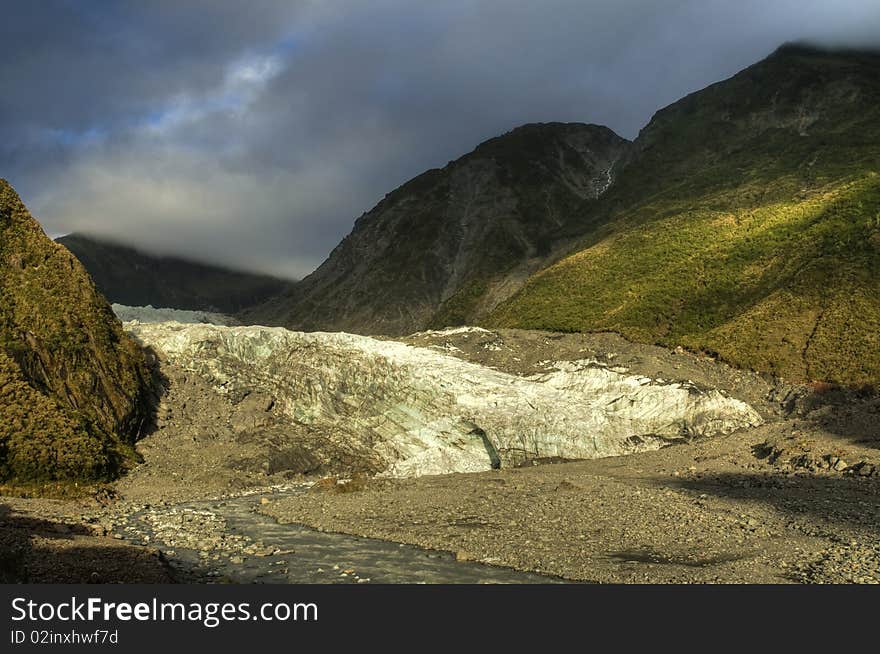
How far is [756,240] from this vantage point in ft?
202

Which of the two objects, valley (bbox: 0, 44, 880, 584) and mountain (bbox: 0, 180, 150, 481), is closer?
valley (bbox: 0, 44, 880, 584)

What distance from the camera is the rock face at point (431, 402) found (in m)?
35.5

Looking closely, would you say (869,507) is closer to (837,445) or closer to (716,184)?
(837,445)

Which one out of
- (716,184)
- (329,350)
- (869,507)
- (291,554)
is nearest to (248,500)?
(291,554)

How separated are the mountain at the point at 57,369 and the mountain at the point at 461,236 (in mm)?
64326

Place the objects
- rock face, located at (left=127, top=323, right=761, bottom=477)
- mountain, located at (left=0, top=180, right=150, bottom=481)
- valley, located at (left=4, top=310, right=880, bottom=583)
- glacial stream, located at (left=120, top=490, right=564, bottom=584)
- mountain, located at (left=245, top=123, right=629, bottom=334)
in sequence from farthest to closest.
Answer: mountain, located at (left=245, top=123, right=629, bottom=334) < rock face, located at (left=127, top=323, right=761, bottom=477) < mountain, located at (left=0, top=180, right=150, bottom=481) < valley, located at (left=4, top=310, right=880, bottom=583) < glacial stream, located at (left=120, top=490, right=564, bottom=584)

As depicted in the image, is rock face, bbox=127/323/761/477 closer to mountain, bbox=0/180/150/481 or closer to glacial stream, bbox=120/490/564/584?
mountain, bbox=0/180/150/481

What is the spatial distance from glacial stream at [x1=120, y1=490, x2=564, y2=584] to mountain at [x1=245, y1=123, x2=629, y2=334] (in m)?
73.7

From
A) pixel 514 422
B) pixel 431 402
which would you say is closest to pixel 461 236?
pixel 431 402

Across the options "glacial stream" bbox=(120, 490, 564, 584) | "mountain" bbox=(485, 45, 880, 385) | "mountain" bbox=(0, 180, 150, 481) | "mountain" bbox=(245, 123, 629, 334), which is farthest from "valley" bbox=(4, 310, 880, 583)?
"mountain" bbox=(245, 123, 629, 334)

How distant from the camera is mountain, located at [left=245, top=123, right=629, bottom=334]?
11281 centimetres

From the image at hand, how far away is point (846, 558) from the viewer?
15.8 metres

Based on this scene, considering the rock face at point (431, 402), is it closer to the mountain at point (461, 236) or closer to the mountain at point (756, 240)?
the mountain at point (756, 240)

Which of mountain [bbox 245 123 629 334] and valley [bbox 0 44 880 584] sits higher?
mountain [bbox 245 123 629 334]
